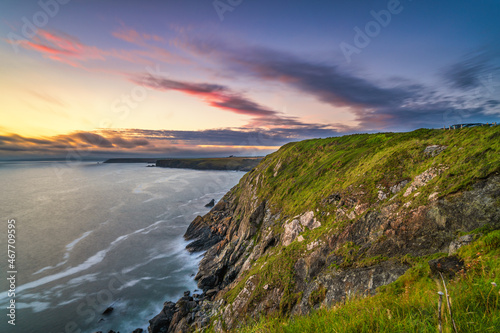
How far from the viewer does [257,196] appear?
108ft

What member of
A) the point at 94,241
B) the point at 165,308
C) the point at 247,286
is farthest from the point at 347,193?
the point at 94,241

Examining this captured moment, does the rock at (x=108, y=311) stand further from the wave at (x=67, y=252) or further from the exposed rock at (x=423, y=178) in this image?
the exposed rock at (x=423, y=178)

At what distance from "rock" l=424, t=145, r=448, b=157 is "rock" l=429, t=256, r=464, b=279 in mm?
10868

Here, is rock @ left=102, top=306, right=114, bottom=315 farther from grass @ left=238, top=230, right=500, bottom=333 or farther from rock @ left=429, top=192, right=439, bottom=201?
rock @ left=429, top=192, right=439, bottom=201

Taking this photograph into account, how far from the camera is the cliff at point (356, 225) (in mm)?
9391

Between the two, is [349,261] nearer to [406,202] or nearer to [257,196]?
[406,202]

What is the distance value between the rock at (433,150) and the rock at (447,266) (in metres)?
10.9

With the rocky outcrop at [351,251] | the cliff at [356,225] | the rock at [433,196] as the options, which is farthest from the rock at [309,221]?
the rock at [433,196]

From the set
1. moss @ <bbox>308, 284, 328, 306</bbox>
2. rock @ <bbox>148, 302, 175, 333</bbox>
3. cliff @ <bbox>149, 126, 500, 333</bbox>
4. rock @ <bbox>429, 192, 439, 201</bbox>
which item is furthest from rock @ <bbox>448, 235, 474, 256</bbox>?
rock @ <bbox>148, 302, 175, 333</bbox>

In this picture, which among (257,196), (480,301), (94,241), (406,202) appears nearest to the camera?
(480,301)

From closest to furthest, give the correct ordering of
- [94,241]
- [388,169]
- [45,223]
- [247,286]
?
[388,169] → [247,286] → [94,241] → [45,223]

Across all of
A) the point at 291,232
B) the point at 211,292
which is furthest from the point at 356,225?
the point at 211,292

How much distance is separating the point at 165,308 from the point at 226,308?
11.3 meters

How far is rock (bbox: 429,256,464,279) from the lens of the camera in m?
5.56
